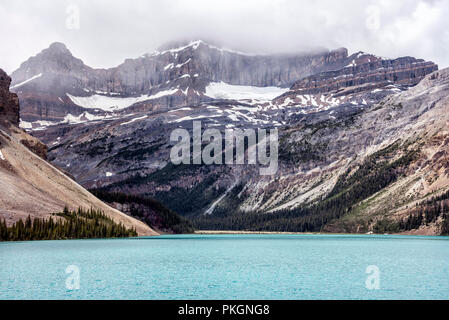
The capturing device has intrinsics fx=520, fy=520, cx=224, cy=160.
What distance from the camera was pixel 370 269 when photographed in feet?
204

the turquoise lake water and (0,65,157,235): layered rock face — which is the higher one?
(0,65,157,235): layered rock face

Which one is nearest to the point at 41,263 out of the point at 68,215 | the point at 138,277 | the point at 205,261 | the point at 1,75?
the point at 138,277

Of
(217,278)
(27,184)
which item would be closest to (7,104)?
(27,184)

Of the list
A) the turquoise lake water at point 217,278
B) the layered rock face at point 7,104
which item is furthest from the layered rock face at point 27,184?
the turquoise lake water at point 217,278

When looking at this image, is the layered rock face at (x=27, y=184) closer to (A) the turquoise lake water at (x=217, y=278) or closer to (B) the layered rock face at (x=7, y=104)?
(B) the layered rock face at (x=7, y=104)

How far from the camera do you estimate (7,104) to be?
18875 centimetres

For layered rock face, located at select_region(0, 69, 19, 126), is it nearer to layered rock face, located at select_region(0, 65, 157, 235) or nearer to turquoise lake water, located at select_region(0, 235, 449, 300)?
layered rock face, located at select_region(0, 65, 157, 235)

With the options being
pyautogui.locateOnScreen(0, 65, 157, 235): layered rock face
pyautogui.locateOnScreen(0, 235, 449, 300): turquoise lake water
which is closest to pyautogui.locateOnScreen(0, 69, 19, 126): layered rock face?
pyautogui.locateOnScreen(0, 65, 157, 235): layered rock face

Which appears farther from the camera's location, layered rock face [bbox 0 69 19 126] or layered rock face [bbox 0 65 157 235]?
layered rock face [bbox 0 69 19 126]

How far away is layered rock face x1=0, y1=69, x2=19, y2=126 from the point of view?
7308 inches

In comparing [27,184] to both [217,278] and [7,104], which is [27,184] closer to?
[7,104]

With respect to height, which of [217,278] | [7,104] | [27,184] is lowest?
[217,278]
